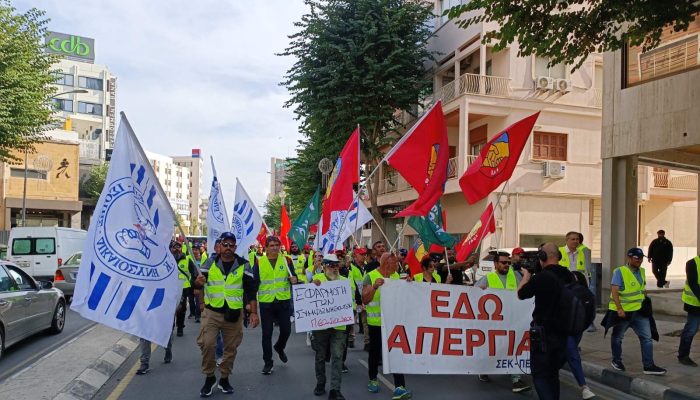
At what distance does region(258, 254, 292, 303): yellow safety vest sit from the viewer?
827 cm

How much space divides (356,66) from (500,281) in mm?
17388

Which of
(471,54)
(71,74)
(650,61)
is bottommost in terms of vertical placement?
(650,61)

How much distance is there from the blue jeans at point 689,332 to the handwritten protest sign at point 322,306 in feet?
15.8

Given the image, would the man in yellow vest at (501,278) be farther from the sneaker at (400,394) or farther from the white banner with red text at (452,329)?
the sneaker at (400,394)

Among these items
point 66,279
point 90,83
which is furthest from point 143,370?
point 90,83

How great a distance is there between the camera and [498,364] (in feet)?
23.1

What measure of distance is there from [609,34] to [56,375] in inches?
354

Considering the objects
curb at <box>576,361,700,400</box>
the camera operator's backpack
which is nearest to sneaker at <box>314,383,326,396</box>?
the camera operator's backpack

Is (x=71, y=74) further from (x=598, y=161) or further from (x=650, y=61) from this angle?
(x=650, y=61)

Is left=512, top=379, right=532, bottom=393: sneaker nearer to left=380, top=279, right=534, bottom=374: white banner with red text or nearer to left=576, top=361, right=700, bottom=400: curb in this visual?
left=380, top=279, right=534, bottom=374: white banner with red text

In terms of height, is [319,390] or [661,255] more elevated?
[661,255]

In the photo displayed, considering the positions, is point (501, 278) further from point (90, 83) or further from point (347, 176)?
point (90, 83)

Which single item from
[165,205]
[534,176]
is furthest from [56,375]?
[534,176]

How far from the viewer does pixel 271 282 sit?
8.30 meters
